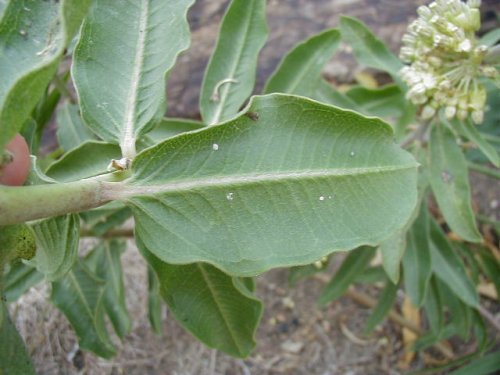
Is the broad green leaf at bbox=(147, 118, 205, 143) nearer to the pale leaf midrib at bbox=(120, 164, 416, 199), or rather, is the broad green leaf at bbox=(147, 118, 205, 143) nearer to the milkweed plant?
the milkweed plant

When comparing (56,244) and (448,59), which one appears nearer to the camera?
(56,244)

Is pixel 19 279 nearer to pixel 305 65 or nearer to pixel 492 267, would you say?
pixel 305 65

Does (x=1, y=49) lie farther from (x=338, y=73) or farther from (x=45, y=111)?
(x=338, y=73)

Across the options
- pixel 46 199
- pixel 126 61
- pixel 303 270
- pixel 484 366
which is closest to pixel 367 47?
pixel 303 270

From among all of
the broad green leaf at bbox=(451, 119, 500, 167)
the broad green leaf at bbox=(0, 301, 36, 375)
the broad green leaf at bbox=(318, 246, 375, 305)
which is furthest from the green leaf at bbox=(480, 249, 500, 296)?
the broad green leaf at bbox=(0, 301, 36, 375)

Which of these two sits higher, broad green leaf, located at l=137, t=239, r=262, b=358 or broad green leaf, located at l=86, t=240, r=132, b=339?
broad green leaf, located at l=137, t=239, r=262, b=358

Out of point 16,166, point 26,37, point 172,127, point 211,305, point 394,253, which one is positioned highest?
point 26,37
